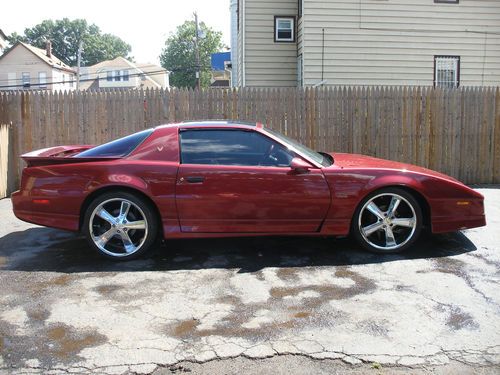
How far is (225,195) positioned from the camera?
5.11 meters

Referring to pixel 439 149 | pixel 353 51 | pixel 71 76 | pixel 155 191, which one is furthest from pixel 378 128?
pixel 71 76

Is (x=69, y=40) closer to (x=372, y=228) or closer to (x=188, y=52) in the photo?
(x=188, y=52)

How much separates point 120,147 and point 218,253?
153cm

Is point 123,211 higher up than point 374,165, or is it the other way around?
point 374,165

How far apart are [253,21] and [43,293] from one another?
12.6m

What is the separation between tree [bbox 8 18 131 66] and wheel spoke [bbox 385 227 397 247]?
10073 centimetres

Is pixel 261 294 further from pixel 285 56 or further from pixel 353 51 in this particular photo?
pixel 285 56

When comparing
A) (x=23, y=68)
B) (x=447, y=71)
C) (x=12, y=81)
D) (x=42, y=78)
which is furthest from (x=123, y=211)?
(x=23, y=68)

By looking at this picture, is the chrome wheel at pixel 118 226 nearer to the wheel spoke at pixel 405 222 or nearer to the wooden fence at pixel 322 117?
the wheel spoke at pixel 405 222

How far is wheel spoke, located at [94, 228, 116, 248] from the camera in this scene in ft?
16.9

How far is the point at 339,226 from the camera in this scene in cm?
522

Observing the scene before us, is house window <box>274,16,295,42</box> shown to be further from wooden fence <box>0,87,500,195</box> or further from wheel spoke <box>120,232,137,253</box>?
wheel spoke <box>120,232,137,253</box>

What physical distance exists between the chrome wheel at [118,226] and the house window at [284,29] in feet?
37.9

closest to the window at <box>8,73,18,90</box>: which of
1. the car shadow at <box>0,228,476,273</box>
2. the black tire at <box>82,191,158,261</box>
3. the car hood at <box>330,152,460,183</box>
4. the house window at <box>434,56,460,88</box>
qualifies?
the house window at <box>434,56,460,88</box>
